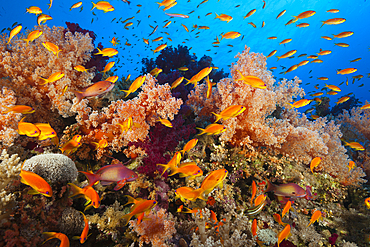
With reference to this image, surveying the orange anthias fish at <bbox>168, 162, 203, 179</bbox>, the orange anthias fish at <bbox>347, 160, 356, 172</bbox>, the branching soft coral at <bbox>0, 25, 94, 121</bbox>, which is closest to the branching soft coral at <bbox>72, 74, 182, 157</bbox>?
the branching soft coral at <bbox>0, 25, 94, 121</bbox>

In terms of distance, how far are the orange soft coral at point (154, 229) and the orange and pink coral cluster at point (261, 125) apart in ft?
6.98

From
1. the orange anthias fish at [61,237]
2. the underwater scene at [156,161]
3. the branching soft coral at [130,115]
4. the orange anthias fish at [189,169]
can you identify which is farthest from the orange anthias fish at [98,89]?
the orange anthias fish at [61,237]

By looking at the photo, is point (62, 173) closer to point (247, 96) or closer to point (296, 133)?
point (247, 96)

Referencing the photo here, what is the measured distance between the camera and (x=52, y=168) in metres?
2.55

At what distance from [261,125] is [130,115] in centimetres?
308

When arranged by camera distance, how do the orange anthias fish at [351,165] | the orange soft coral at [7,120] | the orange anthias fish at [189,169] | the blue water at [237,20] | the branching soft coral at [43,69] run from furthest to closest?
1. the blue water at [237,20]
2. the orange anthias fish at [351,165]
3. the branching soft coral at [43,69]
4. the orange soft coral at [7,120]
5. the orange anthias fish at [189,169]

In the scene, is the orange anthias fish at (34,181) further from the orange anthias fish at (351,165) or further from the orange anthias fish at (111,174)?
the orange anthias fish at (351,165)

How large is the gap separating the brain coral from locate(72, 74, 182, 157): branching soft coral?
73 cm

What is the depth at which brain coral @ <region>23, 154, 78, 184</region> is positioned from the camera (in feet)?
8.09

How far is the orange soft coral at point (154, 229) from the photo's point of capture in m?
2.39

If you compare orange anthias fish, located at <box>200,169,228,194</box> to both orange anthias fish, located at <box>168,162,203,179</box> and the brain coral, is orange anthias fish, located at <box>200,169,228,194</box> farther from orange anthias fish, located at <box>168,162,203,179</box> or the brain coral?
the brain coral

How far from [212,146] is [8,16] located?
66858mm

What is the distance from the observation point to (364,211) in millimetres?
3762

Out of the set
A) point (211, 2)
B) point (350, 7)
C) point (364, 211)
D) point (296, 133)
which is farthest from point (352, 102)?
point (350, 7)
